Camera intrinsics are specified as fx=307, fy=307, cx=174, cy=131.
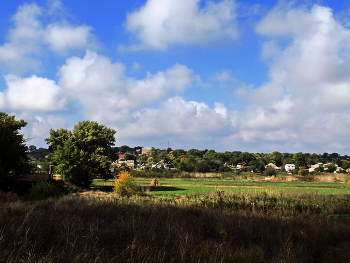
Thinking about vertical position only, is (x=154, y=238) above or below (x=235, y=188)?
above

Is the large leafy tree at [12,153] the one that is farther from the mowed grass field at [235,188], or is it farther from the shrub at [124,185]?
the mowed grass field at [235,188]

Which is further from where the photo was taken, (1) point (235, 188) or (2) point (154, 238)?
(1) point (235, 188)

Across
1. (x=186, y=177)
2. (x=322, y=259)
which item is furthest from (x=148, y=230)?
(x=186, y=177)

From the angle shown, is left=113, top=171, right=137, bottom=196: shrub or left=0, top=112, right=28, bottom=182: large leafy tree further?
left=113, top=171, right=137, bottom=196: shrub

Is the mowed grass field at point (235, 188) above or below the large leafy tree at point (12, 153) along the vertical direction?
below

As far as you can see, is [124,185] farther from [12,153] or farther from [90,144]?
[90,144]

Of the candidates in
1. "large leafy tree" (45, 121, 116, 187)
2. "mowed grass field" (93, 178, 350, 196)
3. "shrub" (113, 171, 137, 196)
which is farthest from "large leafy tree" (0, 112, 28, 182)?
"mowed grass field" (93, 178, 350, 196)

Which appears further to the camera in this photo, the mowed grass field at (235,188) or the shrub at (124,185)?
the mowed grass field at (235,188)

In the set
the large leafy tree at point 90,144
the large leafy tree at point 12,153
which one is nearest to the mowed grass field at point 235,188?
the large leafy tree at point 90,144

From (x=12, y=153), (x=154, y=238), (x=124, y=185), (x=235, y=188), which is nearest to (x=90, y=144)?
(x=124, y=185)

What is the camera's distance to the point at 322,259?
855cm

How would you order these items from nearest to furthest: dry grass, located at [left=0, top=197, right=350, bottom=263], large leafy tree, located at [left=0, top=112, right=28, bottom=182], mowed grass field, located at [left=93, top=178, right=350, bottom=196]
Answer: dry grass, located at [left=0, top=197, right=350, bottom=263] < large leafy tree, located at [left=0, top=112, right=28, bottom=182] < mowed grass field, located at [left=93, top=178, right=350, bottom=196]

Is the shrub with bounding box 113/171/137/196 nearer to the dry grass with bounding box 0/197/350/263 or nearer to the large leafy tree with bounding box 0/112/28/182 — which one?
the large leafy tree with bounding box 0/112/28/182

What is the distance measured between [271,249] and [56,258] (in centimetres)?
527
